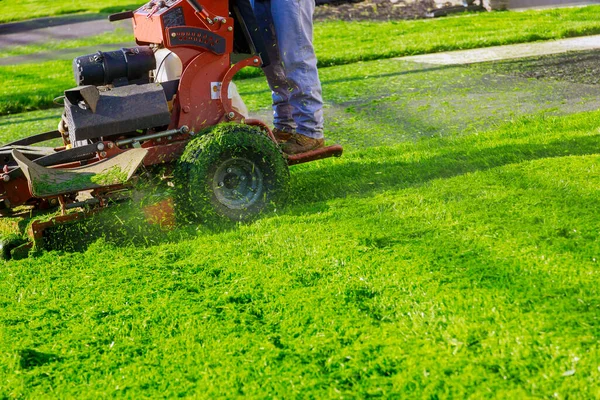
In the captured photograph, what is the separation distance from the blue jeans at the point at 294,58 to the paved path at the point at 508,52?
3.61m

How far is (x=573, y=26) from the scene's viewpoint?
28.7 feet

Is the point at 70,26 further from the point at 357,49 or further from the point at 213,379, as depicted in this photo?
the point at 213,379

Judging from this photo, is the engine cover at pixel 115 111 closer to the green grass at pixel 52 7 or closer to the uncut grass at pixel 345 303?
the uncut grass at pixel 345 303

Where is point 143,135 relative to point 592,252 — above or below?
above

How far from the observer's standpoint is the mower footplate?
322 cm

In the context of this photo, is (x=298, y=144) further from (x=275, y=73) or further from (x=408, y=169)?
(x=408, y=169)

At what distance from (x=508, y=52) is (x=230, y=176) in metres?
5.01

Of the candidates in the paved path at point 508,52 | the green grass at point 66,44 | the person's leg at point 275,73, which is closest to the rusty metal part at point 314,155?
the person's leg at point 275,73

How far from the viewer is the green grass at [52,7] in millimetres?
17688

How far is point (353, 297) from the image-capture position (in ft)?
8.82

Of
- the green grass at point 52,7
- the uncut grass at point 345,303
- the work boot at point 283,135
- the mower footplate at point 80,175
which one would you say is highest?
the green grass at point 52,7

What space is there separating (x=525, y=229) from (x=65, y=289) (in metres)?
1.80

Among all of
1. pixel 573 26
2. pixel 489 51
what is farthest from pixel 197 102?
pixel 573 26

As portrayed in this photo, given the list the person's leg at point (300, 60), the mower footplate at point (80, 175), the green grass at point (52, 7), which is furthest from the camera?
the green grass at point (52, 7)
